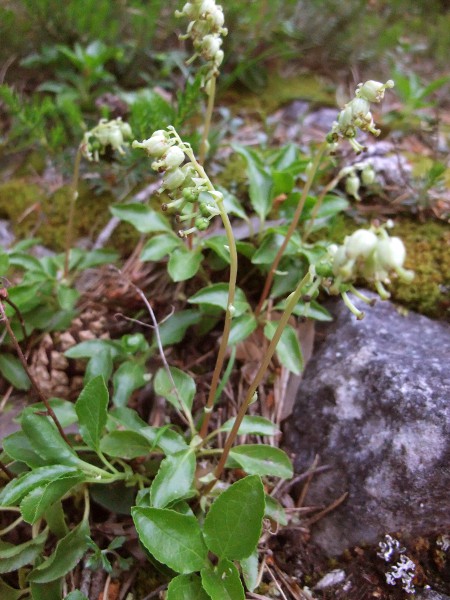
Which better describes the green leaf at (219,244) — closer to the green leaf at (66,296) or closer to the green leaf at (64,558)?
the green leaf at (66,296)

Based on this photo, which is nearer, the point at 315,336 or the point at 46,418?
the point at 46,418

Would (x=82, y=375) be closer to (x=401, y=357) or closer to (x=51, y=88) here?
(x=401, y=357)

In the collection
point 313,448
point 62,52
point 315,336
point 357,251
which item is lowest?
point 313,448

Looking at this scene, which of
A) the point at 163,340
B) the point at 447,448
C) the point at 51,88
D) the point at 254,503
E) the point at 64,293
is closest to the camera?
the point at 254,503

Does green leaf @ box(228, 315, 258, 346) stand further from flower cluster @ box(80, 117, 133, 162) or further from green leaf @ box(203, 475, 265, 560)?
flower cluster @ box(80, 117, 133, 162)

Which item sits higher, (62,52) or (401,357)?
(62,52)

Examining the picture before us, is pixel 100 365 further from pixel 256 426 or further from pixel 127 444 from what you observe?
pixel 256 426

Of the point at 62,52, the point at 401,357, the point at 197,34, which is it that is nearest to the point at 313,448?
the point at 401,357
